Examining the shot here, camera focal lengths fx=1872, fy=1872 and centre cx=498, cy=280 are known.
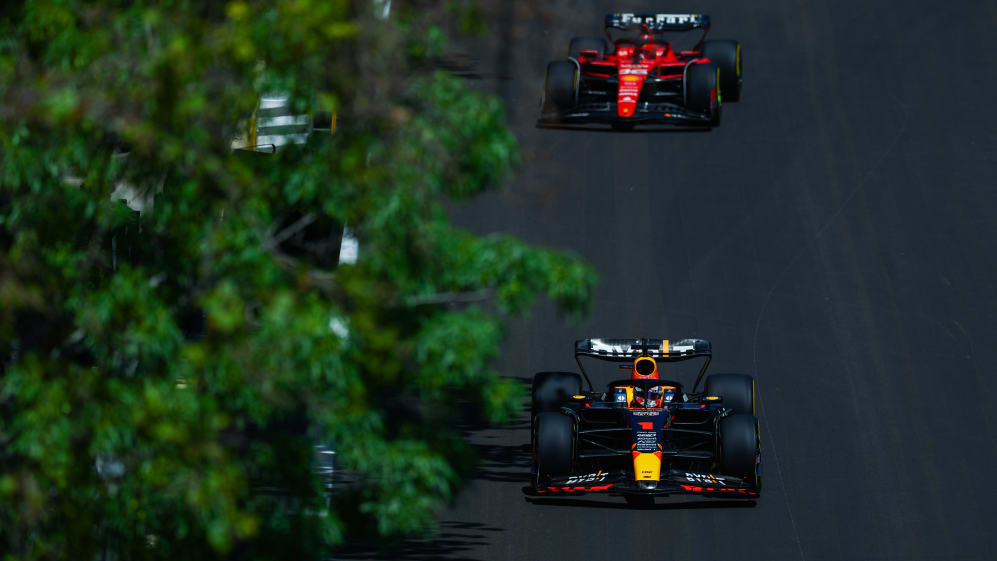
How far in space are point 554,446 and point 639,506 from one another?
1.45m

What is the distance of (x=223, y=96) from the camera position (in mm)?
10695

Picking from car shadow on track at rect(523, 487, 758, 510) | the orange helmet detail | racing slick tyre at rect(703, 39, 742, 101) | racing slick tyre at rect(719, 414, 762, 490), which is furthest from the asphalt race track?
the orange helmet detail

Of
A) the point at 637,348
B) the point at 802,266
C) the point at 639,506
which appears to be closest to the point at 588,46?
the point at 802,266

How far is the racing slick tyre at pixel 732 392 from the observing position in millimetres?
19875

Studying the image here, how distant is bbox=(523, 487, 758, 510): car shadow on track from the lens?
741 inches

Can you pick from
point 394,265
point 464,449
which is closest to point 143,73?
point 394,265

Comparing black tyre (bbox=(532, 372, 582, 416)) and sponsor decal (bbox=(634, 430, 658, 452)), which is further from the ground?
black tyre (bbox=(532, 372, 582, 416))

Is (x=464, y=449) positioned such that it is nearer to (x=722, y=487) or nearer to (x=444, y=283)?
(x=444, y=283)

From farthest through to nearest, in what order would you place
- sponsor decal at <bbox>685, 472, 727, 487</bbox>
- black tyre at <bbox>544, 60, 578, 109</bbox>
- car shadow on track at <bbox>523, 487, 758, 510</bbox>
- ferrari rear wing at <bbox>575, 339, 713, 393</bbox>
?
1. black tyre at <bbox>544, 60, 578, 109</bbox>
2. ferrari rear wing at <bbox>575, 339, 713, 393</bbox>
3. car shadow on track at <bbox>523, 487, 758, 510</bbox>
4. sponsor decal at <bbox>685, 472, 727, 487</bbox>

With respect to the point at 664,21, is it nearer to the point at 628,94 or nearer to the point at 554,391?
the point at 628,94

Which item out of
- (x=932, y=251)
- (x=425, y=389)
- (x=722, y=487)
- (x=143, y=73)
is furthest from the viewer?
(x=932, y=251)

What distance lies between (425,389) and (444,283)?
75 cm

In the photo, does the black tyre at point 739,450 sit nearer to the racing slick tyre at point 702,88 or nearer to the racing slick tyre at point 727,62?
the racing slick tyre at point 702,88

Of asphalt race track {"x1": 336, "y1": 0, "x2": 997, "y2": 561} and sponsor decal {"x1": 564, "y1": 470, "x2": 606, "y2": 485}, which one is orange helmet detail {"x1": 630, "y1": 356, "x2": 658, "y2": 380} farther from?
sponsor decal {"x1": 564, "y1": 470, "x2": 606, "y2": 485}
